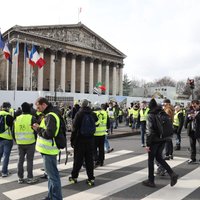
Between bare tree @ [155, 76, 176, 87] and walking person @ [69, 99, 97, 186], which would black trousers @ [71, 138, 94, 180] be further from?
bare tree @ [155, 76, 176, 87]

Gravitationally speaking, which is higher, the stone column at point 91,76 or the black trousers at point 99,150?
the stone column at point 91,76

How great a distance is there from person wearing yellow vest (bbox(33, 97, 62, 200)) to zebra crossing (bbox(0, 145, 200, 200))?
78 centimetres

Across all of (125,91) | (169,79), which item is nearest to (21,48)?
(125,91)

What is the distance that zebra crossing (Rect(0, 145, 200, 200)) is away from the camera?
242 inches

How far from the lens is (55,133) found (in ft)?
17.3

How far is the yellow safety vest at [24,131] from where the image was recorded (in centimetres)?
719

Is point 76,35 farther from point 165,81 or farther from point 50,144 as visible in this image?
point 165,81

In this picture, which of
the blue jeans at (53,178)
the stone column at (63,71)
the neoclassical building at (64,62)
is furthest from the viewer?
the stone column at (63,71)

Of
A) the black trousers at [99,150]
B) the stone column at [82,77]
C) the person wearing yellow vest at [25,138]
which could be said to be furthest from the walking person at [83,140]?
the stone column at [82,77]

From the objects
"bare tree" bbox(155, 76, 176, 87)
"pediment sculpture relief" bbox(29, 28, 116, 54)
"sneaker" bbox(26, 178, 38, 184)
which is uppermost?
"pediment sculpture relief" bbox(29, 28, 116, 54)

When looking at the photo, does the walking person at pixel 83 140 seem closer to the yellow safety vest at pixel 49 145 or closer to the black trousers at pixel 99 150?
the yellow safety vest at pixel 49 145

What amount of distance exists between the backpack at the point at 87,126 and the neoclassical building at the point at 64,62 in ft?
149

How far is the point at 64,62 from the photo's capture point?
6325cm

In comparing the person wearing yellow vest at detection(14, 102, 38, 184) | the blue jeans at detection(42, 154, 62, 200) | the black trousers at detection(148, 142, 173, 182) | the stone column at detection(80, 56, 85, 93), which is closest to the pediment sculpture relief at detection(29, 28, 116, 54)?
the stone column at detection(80, 56, 85, 93)
